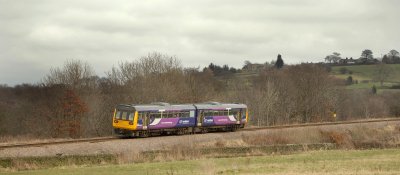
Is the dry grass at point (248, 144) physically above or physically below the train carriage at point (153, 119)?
below

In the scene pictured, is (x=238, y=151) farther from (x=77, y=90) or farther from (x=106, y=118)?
(x=77, y=90)

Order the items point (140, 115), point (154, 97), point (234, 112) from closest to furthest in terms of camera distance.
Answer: point (140, 115) < point (234, 112) < point (154, 97)

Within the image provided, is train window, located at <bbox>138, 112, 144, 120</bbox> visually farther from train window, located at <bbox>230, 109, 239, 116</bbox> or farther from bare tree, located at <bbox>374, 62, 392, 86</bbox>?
bare tree, located at <bbox>374, 62, 392, 86</bbox>

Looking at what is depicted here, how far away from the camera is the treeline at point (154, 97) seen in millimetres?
62844

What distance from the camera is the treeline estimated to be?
6284cm

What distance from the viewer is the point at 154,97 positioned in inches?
2446

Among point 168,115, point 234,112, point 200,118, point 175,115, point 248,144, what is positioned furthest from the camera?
point 234,112

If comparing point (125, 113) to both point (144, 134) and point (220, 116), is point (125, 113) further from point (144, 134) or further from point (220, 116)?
point (220, 116)

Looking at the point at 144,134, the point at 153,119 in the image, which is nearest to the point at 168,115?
the point at 153,119

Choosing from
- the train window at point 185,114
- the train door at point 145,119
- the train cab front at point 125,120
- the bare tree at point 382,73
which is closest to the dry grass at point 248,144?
the train door at point 145,119

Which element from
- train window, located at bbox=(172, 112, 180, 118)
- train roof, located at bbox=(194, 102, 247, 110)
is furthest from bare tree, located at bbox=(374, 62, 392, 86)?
train window, located at bbox=(172, 112, 180, 118)

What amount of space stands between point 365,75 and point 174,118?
370 ft

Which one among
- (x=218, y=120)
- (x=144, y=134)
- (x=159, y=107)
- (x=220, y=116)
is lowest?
(x=144, y=134)

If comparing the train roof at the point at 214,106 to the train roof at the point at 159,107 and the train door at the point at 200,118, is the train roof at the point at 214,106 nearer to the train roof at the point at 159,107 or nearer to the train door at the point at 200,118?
the train door at the point at 200,118
